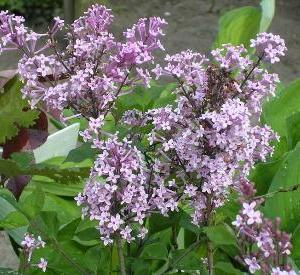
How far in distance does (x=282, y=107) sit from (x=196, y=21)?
8.75ft

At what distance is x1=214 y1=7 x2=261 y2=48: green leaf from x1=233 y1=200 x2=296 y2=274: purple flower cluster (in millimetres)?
767

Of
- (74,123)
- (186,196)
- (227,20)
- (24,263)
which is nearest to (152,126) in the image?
(186,196)

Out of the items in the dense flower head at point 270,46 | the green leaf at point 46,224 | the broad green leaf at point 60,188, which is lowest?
the broad green leaf at point 60,188

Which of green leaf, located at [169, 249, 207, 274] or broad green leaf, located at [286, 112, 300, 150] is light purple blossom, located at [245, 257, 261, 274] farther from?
broad green leaf, located at [286, 112, 300, 150]

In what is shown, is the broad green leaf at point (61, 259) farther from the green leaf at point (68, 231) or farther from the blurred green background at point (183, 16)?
the blurred green background at point (183, 16)

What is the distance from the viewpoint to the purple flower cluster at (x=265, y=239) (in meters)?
0.59

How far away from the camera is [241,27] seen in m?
1.36

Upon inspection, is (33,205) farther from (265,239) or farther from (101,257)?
(265,239)

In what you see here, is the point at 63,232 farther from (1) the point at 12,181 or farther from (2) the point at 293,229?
(2) the point at 293,229

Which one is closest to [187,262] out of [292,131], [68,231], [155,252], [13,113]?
[155,252]

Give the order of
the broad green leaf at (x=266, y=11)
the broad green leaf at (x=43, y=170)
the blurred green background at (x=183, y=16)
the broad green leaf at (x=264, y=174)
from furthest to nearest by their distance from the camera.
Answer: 1. the blurred green background at (x=183, y=16)
2. the broad green leaf at (x=266, y=11)
3. the broad green leaf at (x=264, y=174)
4. the broad green leaf at (x=43, y=170)

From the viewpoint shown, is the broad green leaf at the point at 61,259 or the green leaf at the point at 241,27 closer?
the broad green leaf at the point at 61,259

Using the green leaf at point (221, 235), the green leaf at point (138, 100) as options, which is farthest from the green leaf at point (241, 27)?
the green leaf at point (221, 235)

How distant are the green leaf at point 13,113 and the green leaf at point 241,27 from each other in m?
0.51
